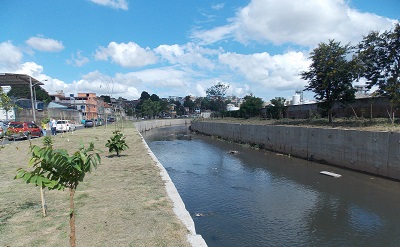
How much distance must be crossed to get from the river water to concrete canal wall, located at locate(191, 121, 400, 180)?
819mm

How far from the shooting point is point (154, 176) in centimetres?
1059

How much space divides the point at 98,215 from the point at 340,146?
17.2 meters

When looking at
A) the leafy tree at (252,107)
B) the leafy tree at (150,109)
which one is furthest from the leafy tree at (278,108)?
the leafy tree at (150,109)

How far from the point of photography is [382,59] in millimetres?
20062

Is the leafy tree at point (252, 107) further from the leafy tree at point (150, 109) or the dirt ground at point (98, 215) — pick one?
the leafy tree at point (150, 109)

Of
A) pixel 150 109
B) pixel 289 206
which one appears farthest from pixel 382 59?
pixel 150 109

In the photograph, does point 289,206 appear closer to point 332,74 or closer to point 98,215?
point 98,215

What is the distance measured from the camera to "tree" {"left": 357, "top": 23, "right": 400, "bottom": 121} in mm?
19062

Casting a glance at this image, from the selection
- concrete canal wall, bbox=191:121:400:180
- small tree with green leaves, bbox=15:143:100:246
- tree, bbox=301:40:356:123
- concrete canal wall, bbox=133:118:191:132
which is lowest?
concrete canal wall, bbox=133:118:191:132

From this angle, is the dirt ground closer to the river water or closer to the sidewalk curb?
the sidewalk curb

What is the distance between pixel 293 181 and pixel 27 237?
13.3 metres

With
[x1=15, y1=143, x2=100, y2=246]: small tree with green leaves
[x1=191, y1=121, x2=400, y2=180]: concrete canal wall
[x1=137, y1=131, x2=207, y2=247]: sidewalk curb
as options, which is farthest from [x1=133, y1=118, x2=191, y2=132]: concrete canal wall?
[x1=15, y1=143, x2=100, y2=246]: small tree with green leaves

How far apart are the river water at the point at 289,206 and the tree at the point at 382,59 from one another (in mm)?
7552

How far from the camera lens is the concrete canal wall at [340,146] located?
1480 centimetres
